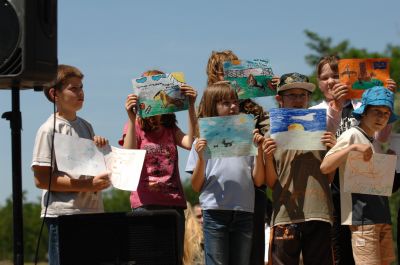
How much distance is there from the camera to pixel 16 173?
→ 499 cm

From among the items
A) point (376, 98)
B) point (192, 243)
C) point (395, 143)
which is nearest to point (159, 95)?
point (376, 98)

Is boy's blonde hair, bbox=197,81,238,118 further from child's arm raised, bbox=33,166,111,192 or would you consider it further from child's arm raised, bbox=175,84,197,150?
child's arm raised, bbox=33,166,111,192

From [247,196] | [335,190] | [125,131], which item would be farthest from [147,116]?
[335,190]

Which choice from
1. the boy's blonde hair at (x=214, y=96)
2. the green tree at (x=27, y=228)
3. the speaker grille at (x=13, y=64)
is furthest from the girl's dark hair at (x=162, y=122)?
the green tree at (x=27, y=228)

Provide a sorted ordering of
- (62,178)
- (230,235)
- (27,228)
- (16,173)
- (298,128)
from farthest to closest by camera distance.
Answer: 1. (27,228)
2. (230,235)
3. (298,128)
4. (62,178)
5. (16,173)

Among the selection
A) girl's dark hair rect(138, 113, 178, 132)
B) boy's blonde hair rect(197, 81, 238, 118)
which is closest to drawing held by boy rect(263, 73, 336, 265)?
boy's blonde hair rect(197, 81, 238, 118)

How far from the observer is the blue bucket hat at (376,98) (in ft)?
20.0

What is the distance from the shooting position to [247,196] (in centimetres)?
624

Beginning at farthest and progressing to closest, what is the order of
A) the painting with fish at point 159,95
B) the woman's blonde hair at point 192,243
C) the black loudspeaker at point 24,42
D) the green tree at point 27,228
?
the green tree at point 27,228
the woman's blonde hair at point 192,243
the painting with fish at point 159,95
the black loudspeaker at point 24,42

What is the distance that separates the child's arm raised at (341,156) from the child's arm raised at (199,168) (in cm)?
81

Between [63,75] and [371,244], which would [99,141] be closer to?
[63,75]

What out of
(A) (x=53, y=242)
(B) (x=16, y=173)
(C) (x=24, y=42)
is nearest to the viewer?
(C) (x=24, y=42)

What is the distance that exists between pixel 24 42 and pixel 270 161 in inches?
79.3

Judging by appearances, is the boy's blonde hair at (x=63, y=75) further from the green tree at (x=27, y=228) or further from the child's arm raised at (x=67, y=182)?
the green tree at (x=27, y=228)
